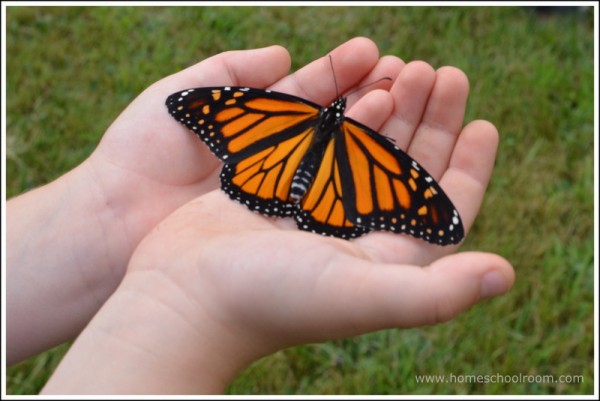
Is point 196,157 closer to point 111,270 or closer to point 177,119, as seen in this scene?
point 177,119

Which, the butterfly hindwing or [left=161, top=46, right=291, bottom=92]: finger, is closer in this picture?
the butterfly hindwing

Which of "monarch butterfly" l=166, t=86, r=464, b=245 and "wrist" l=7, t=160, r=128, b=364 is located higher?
"monarch butterfly" l=166, t=86, r=464, b=245

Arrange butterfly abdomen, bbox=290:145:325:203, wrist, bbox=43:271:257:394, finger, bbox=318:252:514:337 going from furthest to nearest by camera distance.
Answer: butterfly abdomen, bbox=290:145:325:203 < wrist, bbox=43:271:257:394 < finger, bbox=318:252:514:337

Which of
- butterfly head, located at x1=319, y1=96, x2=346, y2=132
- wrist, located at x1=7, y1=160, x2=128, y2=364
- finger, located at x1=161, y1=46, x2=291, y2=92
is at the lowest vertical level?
wrist, located at x1=7, y1=160, x2=128, y2=364

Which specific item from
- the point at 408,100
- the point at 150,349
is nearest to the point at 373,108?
the point at 408,100

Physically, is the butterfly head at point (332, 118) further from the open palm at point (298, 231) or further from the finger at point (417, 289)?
the finger at point (417, 289)

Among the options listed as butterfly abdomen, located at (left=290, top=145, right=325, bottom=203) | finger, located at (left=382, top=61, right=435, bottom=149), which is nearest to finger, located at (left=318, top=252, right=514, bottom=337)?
butterfly abdomen, located at (left=290, top=145, right=325, bottom=203)

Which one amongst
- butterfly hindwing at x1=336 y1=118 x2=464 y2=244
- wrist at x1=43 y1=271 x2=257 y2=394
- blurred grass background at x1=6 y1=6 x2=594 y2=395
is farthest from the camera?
blurred grass background at x1=6 y1=6 x2=594 y2=395

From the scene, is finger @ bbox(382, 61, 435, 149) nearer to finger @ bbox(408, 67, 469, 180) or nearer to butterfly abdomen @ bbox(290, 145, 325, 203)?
finger @ bbox(408, 67, 469, 180)
